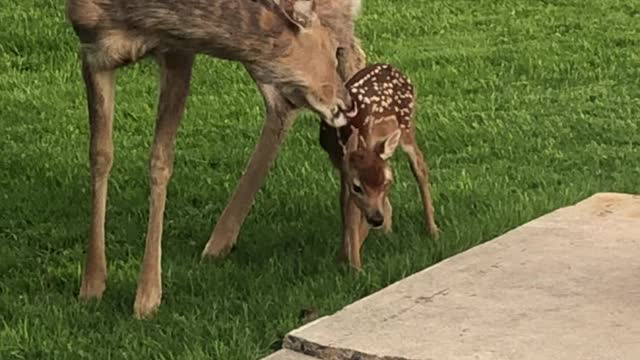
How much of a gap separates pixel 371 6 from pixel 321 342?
29.7 ft

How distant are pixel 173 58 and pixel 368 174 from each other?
3.06ft

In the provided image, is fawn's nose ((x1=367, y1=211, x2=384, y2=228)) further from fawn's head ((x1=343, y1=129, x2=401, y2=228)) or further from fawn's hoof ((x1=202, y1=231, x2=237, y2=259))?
fawn's hoof ((x1=202, y1=231, x2=237, y2=259))

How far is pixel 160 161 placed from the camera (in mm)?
5488

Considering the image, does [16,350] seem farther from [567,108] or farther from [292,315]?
[567,108]

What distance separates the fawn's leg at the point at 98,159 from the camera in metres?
5.44

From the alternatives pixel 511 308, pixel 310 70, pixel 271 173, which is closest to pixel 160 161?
pixel 310 70

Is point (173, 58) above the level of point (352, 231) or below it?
above

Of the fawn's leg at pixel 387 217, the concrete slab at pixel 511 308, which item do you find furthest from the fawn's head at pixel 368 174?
the concrete slab at pixel 511 308

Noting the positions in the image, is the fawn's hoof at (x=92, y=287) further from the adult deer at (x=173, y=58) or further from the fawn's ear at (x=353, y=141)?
the fawn's ear at (x=353, y=141)

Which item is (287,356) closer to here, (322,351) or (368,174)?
(322,351)

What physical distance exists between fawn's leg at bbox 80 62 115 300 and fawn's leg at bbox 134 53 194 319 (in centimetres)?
20

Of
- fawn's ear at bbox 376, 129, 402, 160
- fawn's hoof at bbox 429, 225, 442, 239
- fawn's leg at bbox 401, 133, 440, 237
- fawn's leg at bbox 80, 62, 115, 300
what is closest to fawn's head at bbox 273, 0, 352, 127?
fawn's ear at bbox 376, 129, 402, 160

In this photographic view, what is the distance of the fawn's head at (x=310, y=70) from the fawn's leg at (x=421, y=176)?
1.01 metres

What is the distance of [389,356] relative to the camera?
4504 mm
